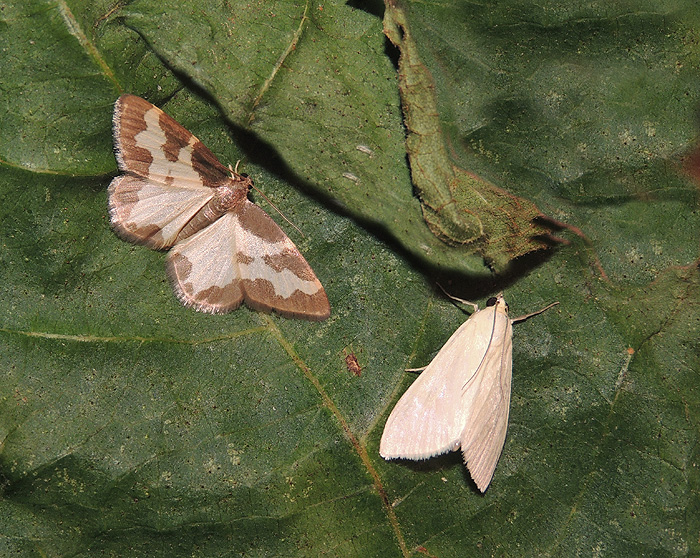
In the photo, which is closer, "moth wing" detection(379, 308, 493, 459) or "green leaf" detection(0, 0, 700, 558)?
"green leaf" detection(0, 0, 700, 558)

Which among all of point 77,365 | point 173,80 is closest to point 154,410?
point 77,365

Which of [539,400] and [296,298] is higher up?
[296,298]

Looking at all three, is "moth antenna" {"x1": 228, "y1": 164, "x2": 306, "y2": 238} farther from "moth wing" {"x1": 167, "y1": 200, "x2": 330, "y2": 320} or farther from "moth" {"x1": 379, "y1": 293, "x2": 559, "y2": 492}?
"moth" {"x1": 379, "y1": 293, "x2": 559, "y2": 492}

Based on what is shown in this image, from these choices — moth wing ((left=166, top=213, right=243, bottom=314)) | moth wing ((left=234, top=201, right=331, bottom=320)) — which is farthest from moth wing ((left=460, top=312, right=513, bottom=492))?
moth wing ((left=166, top=213, right=243, bottom=314))

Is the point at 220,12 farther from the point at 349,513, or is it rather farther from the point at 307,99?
→ the point at 349,513

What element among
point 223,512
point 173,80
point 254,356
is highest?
point 173,80

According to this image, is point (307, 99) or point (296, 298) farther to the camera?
point (296, 298)
